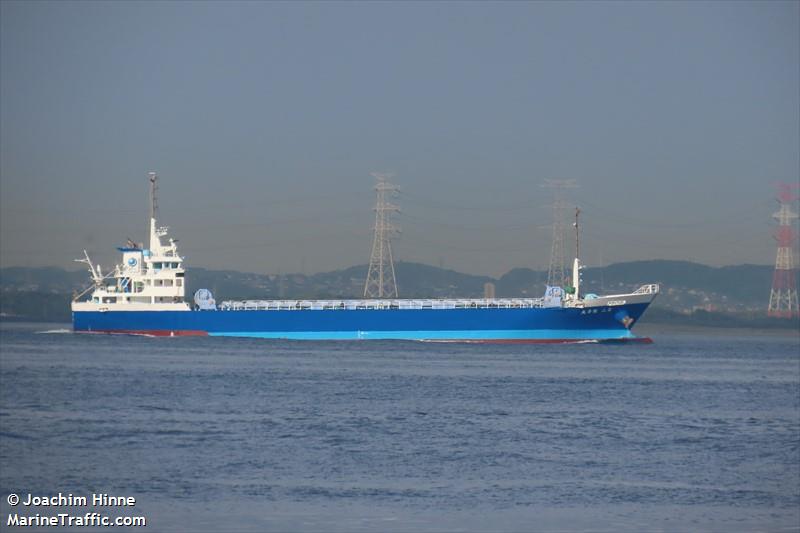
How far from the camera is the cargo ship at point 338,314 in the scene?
64875 mm

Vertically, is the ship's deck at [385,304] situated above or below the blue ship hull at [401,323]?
above

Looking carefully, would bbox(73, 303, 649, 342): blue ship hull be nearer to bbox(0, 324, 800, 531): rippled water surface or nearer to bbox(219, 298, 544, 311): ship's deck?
bbox(219, 298, 544, 311): ship's deck

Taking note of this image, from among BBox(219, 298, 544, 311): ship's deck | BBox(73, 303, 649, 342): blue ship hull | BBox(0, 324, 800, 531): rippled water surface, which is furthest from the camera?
BBox(219, 298, 544, 311): ship's deck

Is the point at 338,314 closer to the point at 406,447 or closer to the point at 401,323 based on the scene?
the point at 401,323

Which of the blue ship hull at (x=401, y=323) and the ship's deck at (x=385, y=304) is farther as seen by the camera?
the ship's deck at (x=385, y=304)

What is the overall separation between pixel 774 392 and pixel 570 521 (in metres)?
26.5

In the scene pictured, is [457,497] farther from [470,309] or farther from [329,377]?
[470,309]

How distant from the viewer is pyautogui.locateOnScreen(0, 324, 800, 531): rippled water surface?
15.9 metres

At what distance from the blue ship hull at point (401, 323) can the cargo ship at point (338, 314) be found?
0.06 meters

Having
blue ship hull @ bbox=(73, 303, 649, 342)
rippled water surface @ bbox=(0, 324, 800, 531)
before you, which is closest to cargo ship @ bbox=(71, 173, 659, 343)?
blue ship hull @ bbox=(73, 303, 649, 342)

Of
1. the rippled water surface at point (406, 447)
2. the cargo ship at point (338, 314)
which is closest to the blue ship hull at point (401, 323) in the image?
the cargo ship at point (338, 314)

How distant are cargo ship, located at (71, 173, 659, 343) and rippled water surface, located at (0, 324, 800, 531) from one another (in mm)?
20782

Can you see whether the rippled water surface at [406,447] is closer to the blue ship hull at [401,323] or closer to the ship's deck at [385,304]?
the blue ship hull at [401,323]

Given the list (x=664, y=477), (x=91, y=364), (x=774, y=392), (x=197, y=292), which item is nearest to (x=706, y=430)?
(x=664, y=477)
